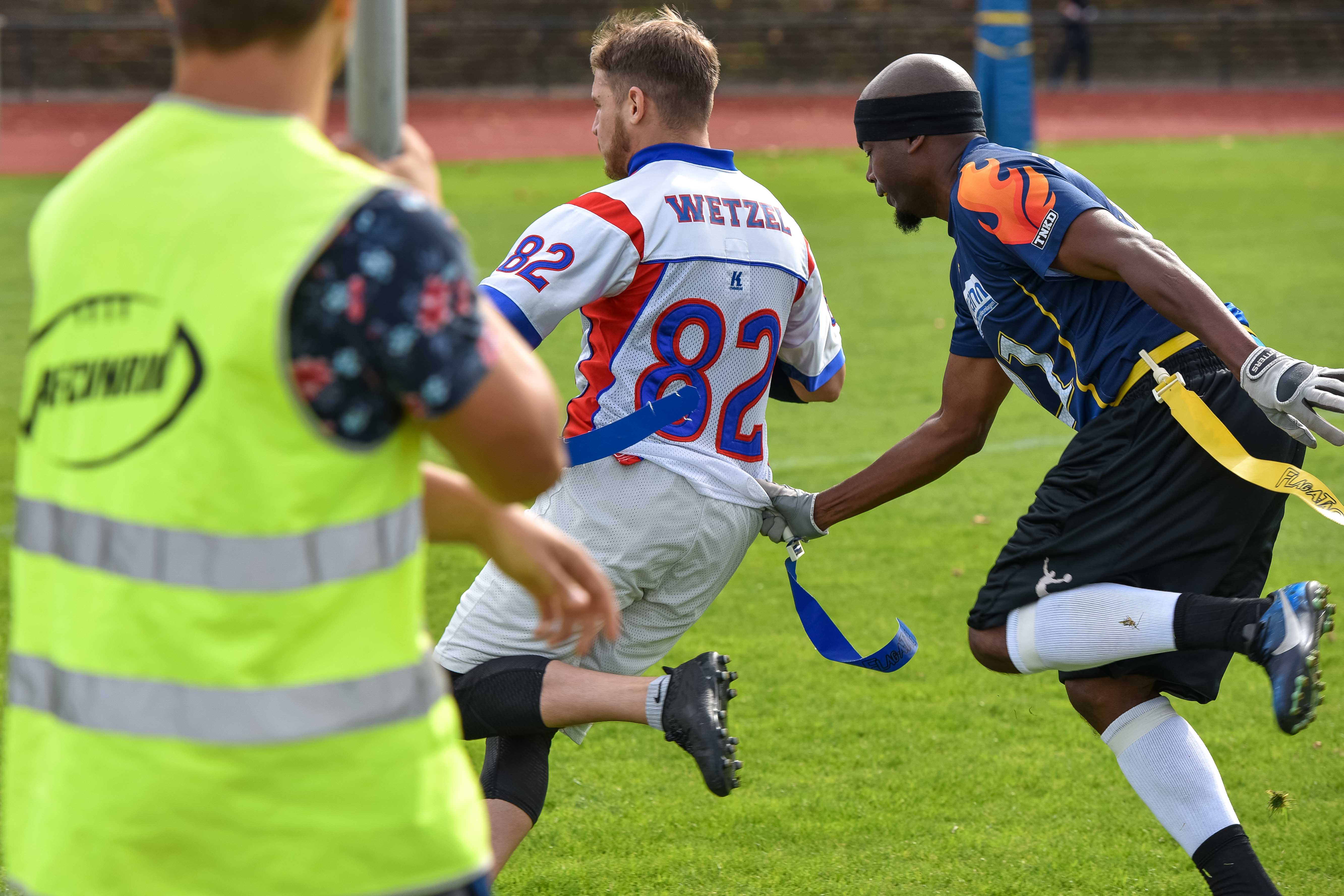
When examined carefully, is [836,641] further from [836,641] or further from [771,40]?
[771,40]

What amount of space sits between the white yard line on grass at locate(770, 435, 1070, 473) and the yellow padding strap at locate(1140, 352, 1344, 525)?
13.6 feet

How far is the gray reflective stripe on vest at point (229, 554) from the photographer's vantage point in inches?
62.2

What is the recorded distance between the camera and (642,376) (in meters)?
3.41

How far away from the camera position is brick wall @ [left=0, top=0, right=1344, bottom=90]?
1129 inches

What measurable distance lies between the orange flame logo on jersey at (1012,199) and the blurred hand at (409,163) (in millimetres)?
1805

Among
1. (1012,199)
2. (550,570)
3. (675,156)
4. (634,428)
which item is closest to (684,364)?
(634,428)

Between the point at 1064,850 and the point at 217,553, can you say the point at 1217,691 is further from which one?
the point at 217,553

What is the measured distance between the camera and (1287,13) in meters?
35.0

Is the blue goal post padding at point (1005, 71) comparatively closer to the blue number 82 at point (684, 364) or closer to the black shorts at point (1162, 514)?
the black shorts at point (1162, 514)

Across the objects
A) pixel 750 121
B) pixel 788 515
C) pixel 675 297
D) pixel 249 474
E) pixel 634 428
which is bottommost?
pixel 750 121

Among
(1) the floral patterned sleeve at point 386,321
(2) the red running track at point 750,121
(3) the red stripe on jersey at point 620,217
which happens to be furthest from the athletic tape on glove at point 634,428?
(2) the red running track at point 750,121

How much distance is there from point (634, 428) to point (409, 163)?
154cm

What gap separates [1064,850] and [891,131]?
1966mm

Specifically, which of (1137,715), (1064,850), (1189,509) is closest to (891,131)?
(1189,509)
